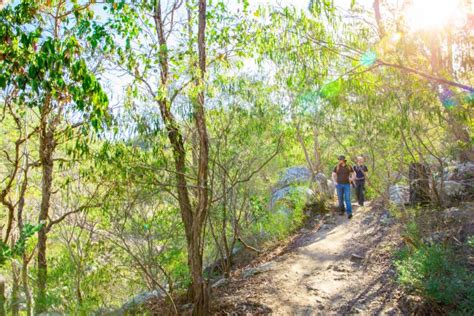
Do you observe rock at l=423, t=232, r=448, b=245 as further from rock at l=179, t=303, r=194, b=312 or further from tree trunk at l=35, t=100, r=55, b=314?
tree trunk at l=35, t=100, r=55, b=314

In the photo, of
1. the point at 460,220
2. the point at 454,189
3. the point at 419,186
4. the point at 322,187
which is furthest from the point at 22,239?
the point at 322,187

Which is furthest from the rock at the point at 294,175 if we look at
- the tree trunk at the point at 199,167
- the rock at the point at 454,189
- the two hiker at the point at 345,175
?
the tree trunk at the point at 199,167

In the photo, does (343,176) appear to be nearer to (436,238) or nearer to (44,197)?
(436,238)

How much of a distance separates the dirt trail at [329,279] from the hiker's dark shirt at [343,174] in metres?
1.12

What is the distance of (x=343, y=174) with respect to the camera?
8766 millimetres

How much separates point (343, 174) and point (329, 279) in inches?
130

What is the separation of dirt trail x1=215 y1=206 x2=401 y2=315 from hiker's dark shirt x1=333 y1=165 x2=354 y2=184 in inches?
44.2

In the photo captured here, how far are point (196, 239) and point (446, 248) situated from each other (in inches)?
141

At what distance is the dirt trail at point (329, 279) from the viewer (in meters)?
5.20

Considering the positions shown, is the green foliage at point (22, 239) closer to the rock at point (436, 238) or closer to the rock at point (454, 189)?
the rock at point (436, 238)

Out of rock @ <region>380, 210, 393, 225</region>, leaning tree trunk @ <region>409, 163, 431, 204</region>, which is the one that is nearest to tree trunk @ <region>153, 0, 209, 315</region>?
rock @ <region>380, 210, 393, 225</region>

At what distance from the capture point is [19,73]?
297 cm

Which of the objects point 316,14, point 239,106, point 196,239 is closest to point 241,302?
point 196,239

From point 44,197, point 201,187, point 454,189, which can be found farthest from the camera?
point 454,189
